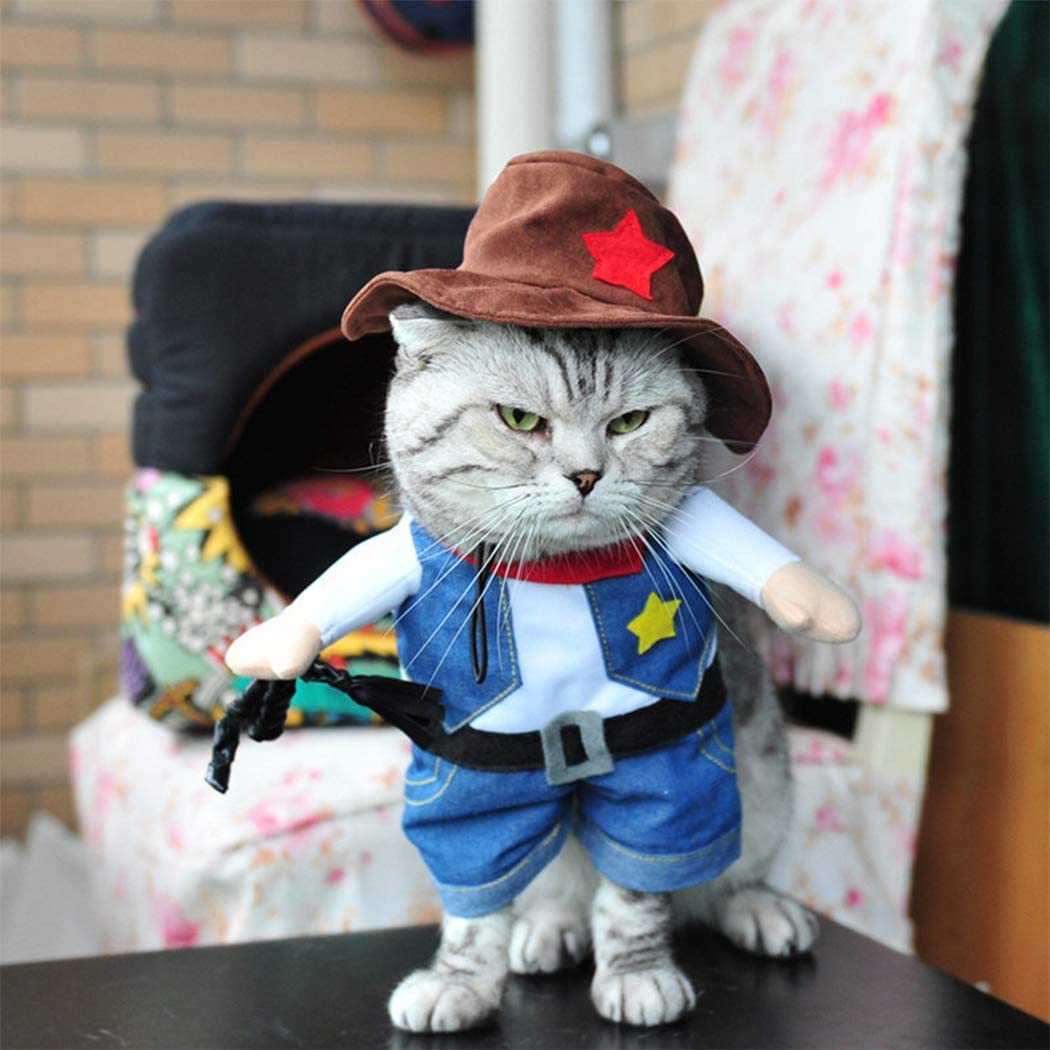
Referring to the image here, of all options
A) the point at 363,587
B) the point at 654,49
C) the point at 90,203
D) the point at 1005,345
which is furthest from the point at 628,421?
the point at 90,203

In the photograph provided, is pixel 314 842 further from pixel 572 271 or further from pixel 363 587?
pixel 572 271

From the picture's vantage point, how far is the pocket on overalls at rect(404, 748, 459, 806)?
0.74 metres

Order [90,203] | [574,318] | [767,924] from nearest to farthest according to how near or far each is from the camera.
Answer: [574,318]
[767,924]
[90,203]

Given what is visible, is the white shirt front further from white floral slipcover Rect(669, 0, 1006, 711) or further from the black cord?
white floral slipcover Rect(669, 0, 1006, 711)

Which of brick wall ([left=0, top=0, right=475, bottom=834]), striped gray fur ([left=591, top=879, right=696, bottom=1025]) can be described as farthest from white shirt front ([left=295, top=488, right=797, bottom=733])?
brick wall ([left=0, top=0, right=475, bottom=834])

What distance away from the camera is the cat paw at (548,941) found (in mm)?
842

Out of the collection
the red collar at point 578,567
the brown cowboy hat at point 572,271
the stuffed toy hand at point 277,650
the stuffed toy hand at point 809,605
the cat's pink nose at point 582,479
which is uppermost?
the brown cowboy hat at point 572,271

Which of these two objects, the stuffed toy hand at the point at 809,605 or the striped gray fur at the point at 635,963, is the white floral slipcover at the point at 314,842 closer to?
the striped gray fur at the point at 635,963

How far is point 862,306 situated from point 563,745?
60 centimetres

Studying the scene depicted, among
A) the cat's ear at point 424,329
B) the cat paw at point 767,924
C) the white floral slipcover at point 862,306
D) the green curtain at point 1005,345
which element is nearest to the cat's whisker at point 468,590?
the cat's ear at point 424,329

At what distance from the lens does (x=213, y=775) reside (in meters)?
0.71

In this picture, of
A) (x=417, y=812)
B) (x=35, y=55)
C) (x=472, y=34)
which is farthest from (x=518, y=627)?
(x=35, y=55)

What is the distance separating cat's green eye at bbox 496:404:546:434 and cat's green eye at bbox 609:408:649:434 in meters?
0.04

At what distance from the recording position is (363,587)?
0.70 m
